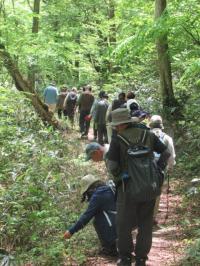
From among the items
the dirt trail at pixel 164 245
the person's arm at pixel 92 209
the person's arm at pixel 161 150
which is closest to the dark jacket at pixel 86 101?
the dirt trail at pixel 164 245

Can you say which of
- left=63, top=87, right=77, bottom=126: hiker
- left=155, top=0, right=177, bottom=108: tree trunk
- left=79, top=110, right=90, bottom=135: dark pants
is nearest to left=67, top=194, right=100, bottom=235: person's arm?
left=155, top=0, right=177, bottom=108: tree trunk

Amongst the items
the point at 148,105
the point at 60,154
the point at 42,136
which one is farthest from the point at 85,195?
the point at 148,105

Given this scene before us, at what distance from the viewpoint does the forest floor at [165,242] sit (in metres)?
6.15

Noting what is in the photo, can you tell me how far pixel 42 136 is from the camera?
484 inches

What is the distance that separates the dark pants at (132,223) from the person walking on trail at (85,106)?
A: 11.5 metres

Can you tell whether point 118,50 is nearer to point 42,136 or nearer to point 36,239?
point 42,136

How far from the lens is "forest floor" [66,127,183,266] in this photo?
6152mm

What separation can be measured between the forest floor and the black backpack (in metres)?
1.30

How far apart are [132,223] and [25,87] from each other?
31.6 ft

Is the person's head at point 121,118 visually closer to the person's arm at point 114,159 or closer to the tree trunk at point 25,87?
the person's arm at point 114,159

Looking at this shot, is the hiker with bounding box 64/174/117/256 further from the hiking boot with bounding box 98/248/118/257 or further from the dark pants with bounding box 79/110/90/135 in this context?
the dark pants with bounding box 79/110/90/135

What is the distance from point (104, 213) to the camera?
6.16m

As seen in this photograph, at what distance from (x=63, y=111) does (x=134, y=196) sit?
1431 centimetres

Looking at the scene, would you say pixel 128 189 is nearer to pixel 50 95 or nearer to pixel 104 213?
pixel 104 213
